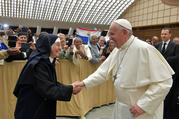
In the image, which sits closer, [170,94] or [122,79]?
[122,79]

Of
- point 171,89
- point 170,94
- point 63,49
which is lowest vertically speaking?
point 170,94

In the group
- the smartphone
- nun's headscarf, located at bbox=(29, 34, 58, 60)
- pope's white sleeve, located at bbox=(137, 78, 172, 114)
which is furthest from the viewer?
the smartphone

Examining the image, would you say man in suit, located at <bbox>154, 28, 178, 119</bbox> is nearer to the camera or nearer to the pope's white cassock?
the pope's white cassock

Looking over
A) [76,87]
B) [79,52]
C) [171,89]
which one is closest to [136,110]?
[76,87]

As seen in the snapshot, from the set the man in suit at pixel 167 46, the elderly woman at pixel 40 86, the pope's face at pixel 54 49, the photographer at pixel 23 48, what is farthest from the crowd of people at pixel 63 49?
the man in suit at pixel 167 46

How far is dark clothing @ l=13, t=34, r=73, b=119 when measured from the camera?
1.85 metres

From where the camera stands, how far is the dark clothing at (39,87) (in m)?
1.85

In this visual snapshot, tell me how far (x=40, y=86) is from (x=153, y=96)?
1296 mm

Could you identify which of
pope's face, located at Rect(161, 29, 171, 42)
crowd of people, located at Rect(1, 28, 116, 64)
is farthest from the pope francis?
pope's face, located at Rect(161, 29, 171, 42)

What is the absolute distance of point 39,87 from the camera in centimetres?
183

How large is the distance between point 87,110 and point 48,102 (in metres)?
2.85

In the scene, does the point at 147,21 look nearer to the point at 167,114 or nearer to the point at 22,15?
the point at 167,114

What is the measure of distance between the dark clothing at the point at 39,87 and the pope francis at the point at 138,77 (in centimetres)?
76

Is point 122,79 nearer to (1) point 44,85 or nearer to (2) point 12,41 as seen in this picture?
(1) point 44,85
